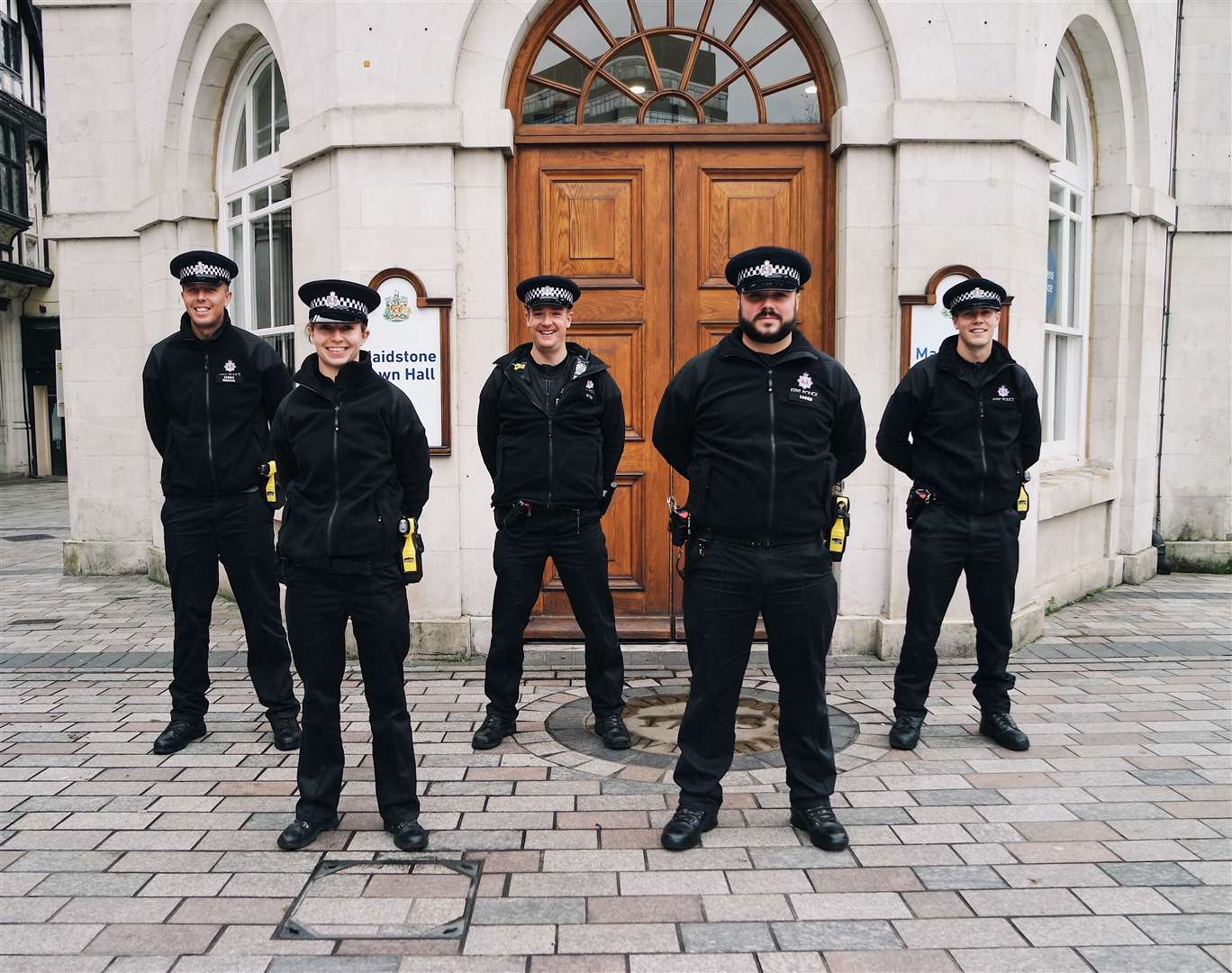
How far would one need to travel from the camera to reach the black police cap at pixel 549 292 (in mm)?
4949

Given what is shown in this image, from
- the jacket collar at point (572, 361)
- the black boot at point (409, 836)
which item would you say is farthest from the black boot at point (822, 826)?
the jacket collar at point (572, 361)

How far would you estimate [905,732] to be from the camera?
5.07 m

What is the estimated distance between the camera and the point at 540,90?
6930 millimetres

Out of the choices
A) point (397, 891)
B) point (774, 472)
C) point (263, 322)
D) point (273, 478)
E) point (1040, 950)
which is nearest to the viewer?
point (1040, 950)

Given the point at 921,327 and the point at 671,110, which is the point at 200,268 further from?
the point at 921,327

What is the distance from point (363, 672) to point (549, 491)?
142 cm

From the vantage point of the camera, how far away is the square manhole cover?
3.30 metres

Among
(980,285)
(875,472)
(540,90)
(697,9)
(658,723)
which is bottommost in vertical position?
(658,723)

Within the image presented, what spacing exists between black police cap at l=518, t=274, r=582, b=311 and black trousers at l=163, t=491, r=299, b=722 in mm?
1694

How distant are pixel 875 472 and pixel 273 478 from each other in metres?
3.77

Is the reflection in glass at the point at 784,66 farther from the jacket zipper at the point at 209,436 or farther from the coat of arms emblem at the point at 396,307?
the jacket zipper at the point at 209,436

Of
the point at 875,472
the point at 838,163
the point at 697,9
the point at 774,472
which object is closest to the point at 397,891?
the point at 774,472

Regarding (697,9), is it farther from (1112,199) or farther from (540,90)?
(1112,199)

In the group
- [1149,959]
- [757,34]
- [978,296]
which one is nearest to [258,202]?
[757,34]
